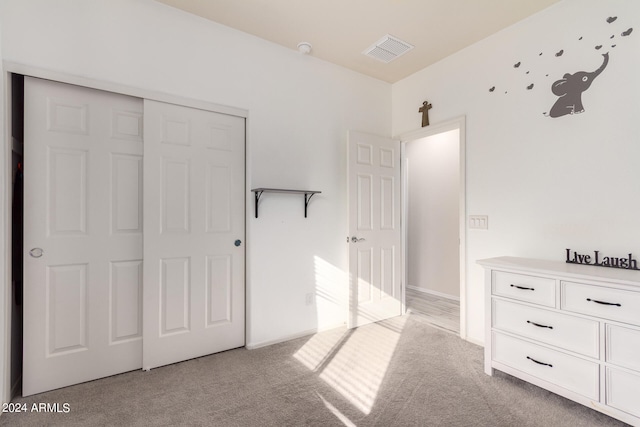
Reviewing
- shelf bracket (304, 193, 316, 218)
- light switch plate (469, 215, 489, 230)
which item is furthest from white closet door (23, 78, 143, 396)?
light switch plate (469, 215, 489, 230)

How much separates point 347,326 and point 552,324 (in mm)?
1834

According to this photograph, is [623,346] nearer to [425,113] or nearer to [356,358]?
[356,358]

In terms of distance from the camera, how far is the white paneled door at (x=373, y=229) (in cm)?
328

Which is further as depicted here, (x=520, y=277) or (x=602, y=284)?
(x=520, y=277)

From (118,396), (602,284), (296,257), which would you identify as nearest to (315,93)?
(296,257)

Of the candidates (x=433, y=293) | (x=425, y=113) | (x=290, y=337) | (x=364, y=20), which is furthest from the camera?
(x=433, y=293)

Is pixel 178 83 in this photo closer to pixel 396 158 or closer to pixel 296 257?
pixel 296 257

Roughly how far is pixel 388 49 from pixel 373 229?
183cm

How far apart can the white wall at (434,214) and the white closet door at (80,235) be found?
3.84m

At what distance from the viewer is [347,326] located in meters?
3.27

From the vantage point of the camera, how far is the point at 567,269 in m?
2.00

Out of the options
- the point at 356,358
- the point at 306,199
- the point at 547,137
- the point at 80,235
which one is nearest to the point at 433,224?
the point at 547,137

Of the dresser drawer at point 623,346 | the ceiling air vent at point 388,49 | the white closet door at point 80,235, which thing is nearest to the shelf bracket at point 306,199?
the white closet door at point 80,235

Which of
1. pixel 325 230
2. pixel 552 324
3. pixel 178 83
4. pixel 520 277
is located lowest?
pixel 552 324
